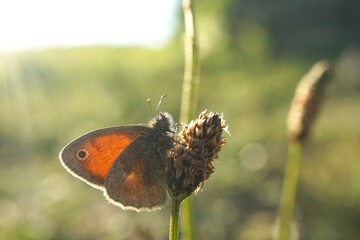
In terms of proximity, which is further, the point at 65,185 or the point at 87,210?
the point at 65,185

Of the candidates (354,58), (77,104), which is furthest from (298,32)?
(77,104)

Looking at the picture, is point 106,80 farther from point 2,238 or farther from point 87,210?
point 2,238

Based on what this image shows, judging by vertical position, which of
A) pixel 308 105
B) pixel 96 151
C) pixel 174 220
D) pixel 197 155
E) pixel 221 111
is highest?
pixel 308 105

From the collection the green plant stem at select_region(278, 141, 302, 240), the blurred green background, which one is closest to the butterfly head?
the green plant stem at select_region(278, 141, 302, 240)

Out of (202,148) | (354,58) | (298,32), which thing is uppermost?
(298,32)

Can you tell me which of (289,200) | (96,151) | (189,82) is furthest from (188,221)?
(289,200)

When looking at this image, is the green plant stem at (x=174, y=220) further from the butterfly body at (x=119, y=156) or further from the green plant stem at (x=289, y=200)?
the green plant stem at (x=289, y=200)

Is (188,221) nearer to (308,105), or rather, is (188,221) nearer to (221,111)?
(308,105)
